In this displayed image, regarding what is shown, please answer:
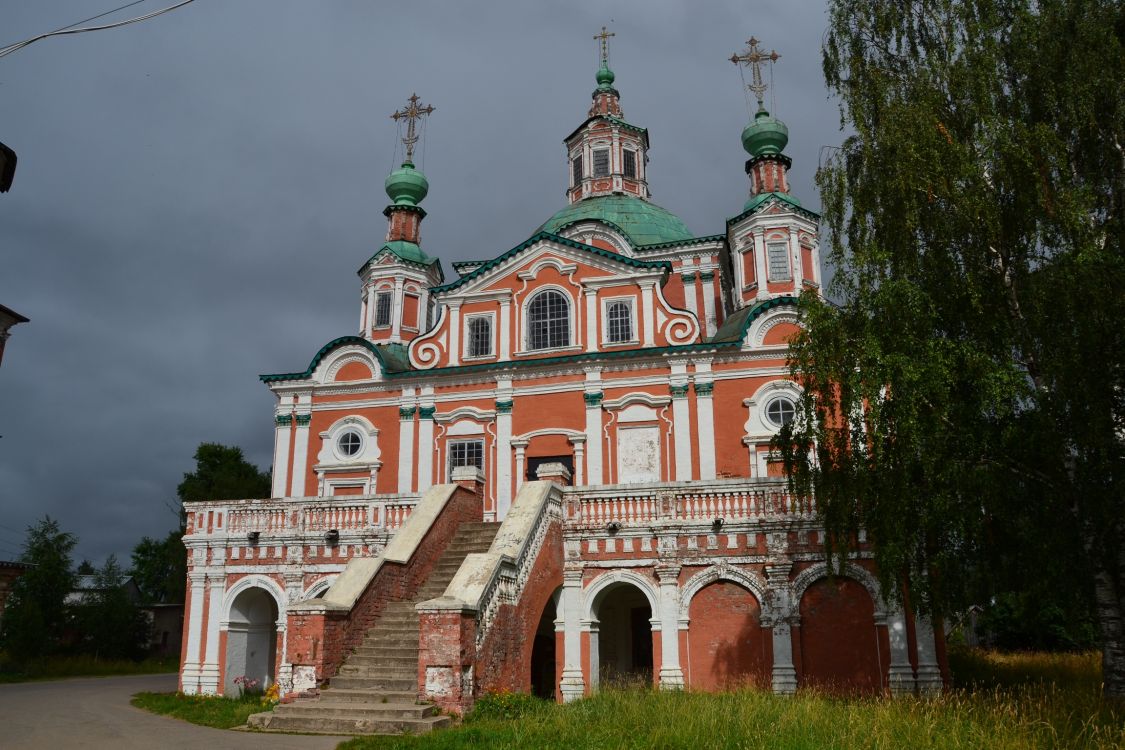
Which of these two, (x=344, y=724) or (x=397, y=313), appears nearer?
(x=344, y=724)

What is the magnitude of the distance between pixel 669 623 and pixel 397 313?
56.2 ft

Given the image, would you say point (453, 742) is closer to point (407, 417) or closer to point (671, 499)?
point (671, 499)

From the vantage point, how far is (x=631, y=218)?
1278 inches

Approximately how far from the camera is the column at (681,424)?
23.2 metres

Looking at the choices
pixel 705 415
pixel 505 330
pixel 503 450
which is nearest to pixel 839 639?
pixel 705 415

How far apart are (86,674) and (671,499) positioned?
84.1 ft

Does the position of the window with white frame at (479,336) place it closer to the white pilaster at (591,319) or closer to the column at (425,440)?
the column at (425,440)

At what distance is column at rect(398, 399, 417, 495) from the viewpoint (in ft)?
81.8

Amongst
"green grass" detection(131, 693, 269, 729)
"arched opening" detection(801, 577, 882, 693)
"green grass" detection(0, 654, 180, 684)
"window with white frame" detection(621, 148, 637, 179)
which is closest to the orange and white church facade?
"arched opening" detection(801, 577, 882, 693)

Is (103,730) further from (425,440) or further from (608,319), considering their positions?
(608,319)

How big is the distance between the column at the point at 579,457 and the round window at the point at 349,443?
6537 millimetres

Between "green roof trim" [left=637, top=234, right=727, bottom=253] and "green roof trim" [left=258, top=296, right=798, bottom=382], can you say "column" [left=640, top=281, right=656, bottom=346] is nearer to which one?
"green roof trim" [left=258, top=296, right=798, bottom=382]

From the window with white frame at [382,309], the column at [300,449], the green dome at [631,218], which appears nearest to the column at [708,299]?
the green dome at [631,218]

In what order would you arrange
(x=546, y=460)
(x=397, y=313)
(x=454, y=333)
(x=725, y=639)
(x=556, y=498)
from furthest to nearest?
1. (x=397, y=313)
2. (x=454, y=333)
3. (x=546, y=460)
4. (x=556, y=498)
5. (x=725, y=639)
